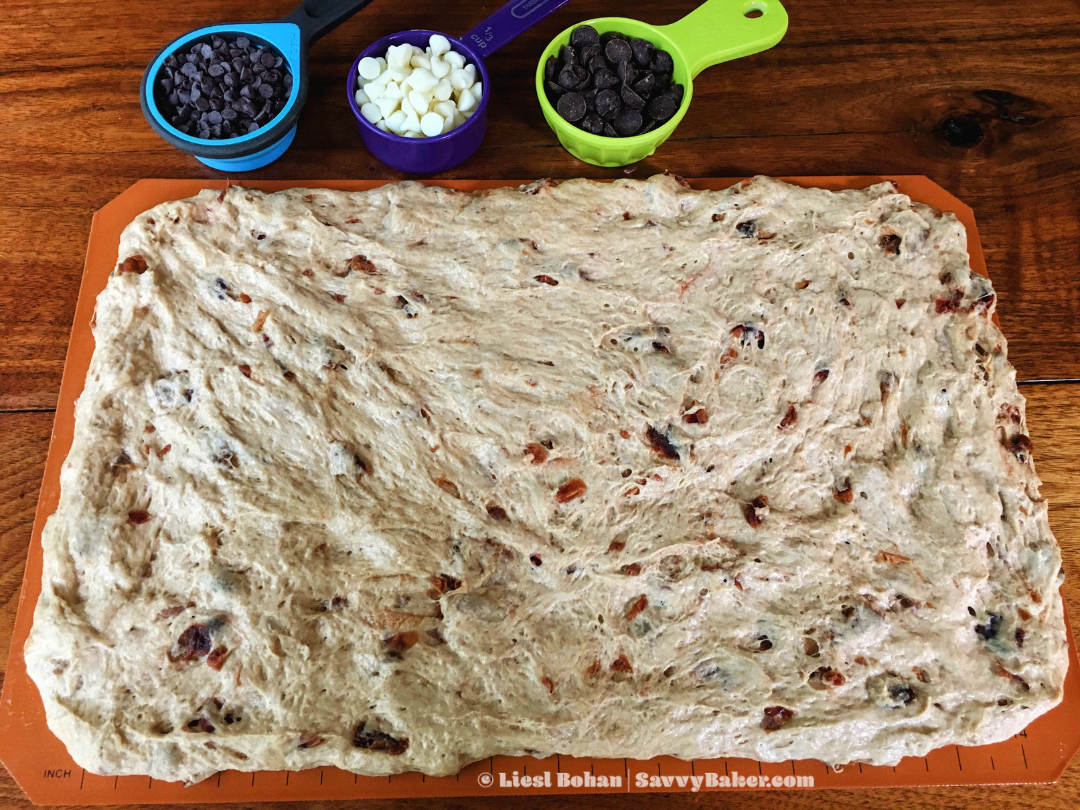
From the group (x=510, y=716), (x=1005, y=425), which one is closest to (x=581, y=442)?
(x=510, y=716)

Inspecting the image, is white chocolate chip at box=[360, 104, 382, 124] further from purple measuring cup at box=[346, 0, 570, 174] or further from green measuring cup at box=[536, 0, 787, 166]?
green measuring cup at box=[536, 0, 787, 166]

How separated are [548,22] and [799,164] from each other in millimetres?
821

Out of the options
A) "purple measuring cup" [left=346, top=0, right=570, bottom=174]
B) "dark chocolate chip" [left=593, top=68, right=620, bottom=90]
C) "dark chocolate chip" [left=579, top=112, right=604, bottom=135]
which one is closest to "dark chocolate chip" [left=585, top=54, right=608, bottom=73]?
"dark chocolate chip" [left=593, top=68, right=620, bottom=90]

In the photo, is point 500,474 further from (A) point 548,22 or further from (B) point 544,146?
(A) point 548,22

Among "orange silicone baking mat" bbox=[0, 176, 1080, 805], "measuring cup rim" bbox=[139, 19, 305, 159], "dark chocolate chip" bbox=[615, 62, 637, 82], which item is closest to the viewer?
"orange silicone baking mat" bbox=[0, 176, 1080, 805]

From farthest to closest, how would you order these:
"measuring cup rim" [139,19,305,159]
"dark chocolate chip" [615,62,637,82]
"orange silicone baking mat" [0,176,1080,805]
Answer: "dark chocolate chip" [615,62,637,82] → "measuring cup rim" [139,19,305,159] → "orange silicone baking mat" [0,176,1080,805]

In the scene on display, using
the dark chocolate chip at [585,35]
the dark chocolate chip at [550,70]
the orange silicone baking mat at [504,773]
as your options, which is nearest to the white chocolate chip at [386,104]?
the dark chocolate chip at [550,70]

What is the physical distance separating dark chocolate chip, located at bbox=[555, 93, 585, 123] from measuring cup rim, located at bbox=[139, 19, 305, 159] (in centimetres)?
63

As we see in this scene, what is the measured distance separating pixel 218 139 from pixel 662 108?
41.9 inches

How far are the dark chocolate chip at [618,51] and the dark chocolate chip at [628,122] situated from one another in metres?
0.13

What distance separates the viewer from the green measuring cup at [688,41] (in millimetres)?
1821

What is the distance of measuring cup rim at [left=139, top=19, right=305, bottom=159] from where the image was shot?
1694 millimetres

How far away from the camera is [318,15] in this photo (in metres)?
1.86

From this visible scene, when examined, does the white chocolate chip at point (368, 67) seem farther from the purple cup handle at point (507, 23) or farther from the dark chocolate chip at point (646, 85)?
the dark chocolate chip at point (646, 85)
